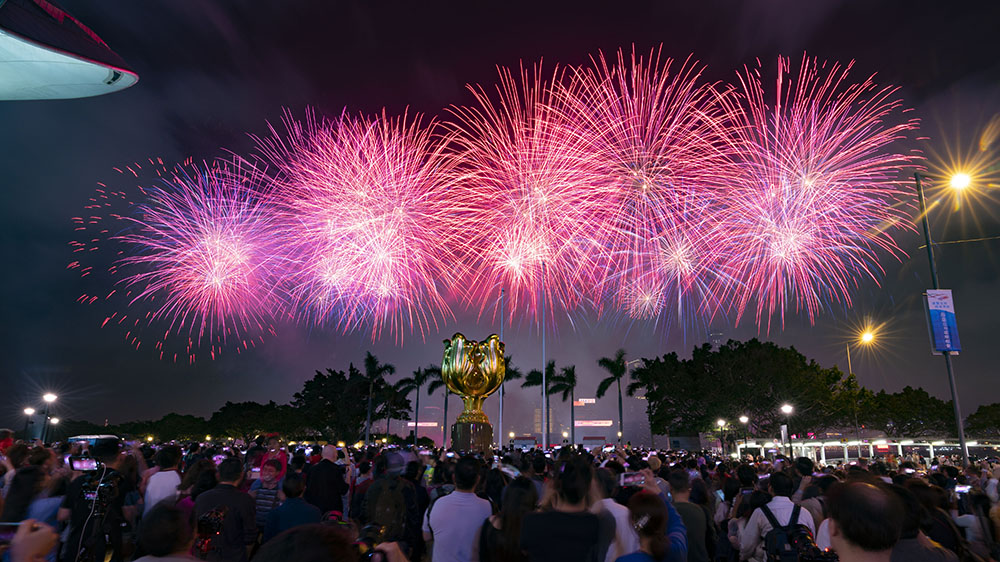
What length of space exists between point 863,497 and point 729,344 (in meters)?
61.9

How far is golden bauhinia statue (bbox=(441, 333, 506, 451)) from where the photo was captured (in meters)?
25.1

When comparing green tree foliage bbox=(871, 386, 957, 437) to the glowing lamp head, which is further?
green tree foliage bbox=(871, 386, 957, 437)

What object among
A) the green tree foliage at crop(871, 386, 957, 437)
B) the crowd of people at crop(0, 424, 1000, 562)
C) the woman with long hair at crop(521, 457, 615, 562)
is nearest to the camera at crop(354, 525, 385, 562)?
the crowd of people at crop(0, 424, 1000, 562)

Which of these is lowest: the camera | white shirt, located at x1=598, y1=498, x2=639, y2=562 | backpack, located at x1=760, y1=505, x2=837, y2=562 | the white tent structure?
backpack, located at x1=760, y1=505, x2=837, y2=562

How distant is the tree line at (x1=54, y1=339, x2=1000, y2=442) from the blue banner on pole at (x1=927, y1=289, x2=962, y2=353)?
42.6 metres

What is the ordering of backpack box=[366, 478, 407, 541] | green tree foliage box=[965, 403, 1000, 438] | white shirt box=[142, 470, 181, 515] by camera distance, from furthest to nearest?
green tree foliage box=[965, 403, 1000, 438] → white shirt box=[142, 470, 181, 515] → backpack box=[366, 478, 407, 541]

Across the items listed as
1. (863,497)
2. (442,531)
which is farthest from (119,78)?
(863,497)

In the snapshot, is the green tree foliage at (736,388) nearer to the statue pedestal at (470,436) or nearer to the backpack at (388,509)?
the statue pedestal at (470,436)

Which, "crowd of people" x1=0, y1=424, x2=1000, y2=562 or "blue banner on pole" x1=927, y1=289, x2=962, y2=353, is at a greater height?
"blue banner on pole" x1=927, y1=289, x2=962, y2=353

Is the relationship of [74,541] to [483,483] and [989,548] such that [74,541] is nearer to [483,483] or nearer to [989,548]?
[483,483]

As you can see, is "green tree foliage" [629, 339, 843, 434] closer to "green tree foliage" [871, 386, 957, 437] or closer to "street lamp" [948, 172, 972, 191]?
"green tree foliage" [871, 386, 957, 437]

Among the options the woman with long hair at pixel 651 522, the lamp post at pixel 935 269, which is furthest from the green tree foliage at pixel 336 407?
the woman with long hair at pixel 651 522

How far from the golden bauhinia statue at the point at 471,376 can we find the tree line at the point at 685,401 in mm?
33818

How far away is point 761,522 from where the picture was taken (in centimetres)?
637
